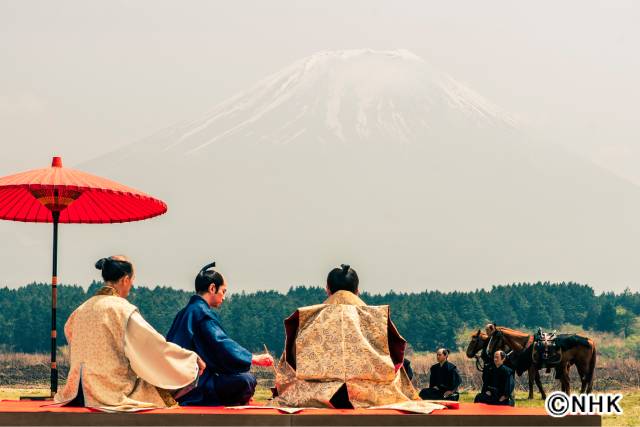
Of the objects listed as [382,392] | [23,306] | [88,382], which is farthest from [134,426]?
[23,306]

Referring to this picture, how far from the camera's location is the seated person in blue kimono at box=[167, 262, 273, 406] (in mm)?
8742

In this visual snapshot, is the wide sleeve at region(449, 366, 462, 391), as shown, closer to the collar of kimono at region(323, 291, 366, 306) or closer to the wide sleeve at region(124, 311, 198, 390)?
the collar of kimono at region(323, 291, 366, 306)

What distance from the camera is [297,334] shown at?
887cm

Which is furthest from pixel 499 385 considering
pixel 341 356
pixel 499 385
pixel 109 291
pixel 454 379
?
pixel 109 291

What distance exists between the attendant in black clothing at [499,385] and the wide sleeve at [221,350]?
715cm

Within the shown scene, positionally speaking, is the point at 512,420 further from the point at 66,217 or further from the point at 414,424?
the point at 66,217

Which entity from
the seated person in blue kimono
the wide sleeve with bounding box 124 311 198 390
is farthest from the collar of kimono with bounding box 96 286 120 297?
the seated person in blue kimono

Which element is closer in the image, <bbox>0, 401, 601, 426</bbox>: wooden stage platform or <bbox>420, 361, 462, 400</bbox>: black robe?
<bbox>0, 401, 601, 426</bbox>: wooden stage platform

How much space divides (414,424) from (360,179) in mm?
187502

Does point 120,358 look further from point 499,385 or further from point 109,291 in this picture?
point 499,385

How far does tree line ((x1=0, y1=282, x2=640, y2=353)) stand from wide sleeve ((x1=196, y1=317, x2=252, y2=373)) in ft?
212

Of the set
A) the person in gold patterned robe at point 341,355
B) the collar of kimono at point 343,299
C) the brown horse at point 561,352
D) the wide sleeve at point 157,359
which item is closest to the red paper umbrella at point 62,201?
the wide sleeve at point 157,359

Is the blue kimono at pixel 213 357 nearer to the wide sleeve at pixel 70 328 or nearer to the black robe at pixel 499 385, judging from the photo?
the wide sleeve at pixel 70 328

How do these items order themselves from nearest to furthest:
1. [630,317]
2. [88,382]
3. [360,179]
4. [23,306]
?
[88,382]
[630,317]
[23,306]
[360,179]
